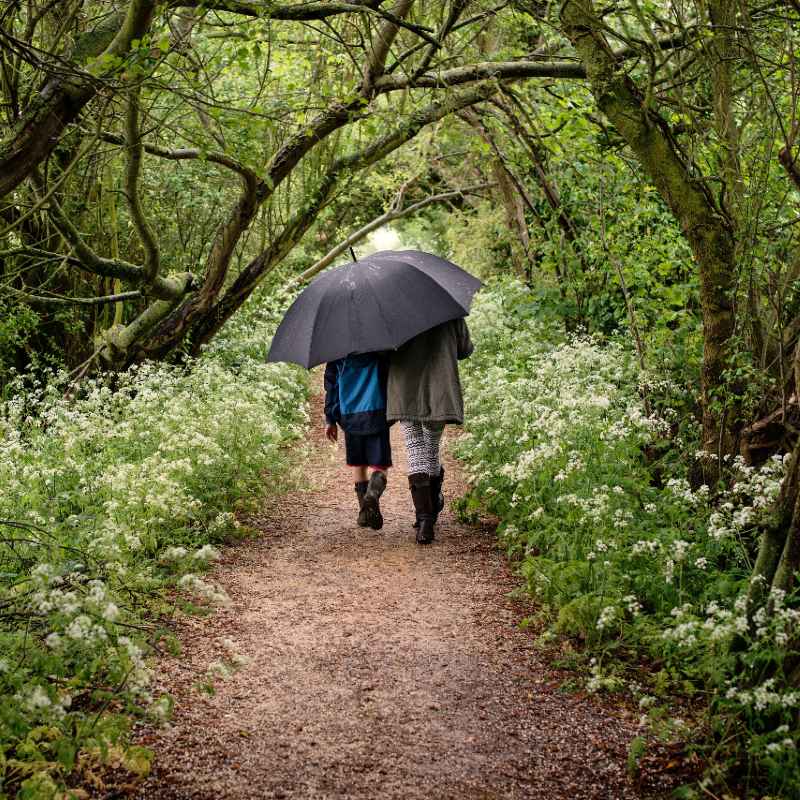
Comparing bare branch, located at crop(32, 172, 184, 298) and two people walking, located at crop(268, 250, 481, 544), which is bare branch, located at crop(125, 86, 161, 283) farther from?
two people walking, located at crop(268, 250, 481, 544)

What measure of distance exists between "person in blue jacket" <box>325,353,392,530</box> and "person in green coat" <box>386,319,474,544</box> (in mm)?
155

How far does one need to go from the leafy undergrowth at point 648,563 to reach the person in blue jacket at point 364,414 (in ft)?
2.72

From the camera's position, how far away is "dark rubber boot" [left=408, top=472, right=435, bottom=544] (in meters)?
6.88

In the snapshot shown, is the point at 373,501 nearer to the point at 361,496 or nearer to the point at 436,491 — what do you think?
the point at 361,496

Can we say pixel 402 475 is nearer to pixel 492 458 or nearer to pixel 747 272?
pixel 492 458

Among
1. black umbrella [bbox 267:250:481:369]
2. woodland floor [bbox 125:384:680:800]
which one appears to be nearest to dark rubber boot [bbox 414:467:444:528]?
woodland floor [bbox 125:384:680:800]

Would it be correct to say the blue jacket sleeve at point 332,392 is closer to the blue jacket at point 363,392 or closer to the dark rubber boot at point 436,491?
the blue jacket at point 363,392

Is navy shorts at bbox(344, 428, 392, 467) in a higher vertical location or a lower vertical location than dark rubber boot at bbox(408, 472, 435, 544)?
higher

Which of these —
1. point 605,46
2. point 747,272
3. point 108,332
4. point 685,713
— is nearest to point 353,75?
point 108,332

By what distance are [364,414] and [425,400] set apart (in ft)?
1.77

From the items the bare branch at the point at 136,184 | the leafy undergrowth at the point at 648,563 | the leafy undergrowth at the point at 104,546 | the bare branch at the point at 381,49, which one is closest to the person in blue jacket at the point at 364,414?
the leafy undergrowth at the point at 648,563

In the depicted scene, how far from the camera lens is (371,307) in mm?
6648

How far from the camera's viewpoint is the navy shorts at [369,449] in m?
7.15

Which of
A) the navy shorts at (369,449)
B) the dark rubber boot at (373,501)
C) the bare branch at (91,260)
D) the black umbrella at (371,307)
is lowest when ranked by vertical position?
the dark rubber boot at (373,501)
